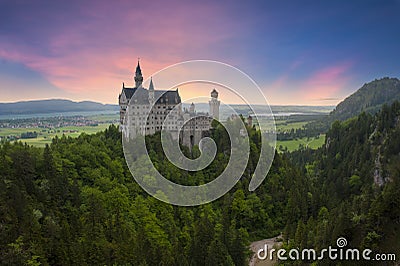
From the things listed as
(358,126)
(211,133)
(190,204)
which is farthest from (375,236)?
(358,126)

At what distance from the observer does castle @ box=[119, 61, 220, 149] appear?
2400 inches

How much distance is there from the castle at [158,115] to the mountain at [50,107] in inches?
3241

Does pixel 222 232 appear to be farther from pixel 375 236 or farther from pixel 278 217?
pixel 278 217

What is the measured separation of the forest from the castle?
308 centimetres

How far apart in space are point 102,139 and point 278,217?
3680 cm

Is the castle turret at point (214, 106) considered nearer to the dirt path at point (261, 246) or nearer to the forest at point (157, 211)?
the forest at point (157, 211)

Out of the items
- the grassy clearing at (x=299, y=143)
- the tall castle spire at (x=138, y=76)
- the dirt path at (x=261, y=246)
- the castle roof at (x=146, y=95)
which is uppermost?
the tall castle spire at (x=138, y=76)

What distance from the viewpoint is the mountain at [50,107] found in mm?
133125

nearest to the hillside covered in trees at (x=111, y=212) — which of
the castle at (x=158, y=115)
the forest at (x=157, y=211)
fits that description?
the forest at (x=157, y=211)

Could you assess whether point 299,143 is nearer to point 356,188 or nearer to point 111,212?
point 356,188

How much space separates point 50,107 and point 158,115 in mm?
128063

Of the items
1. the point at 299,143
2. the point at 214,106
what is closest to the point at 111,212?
the point at 214,106

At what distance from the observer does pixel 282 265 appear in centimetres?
3706

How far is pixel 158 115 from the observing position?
2502 inches
